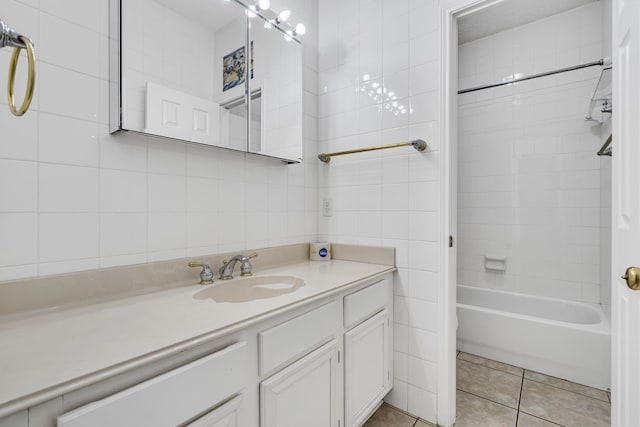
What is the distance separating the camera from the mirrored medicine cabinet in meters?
1.07

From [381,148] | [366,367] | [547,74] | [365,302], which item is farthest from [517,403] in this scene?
[547,74]

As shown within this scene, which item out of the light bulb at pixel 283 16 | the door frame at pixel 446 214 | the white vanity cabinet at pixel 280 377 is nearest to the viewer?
the white vanity cabinet at pixel 280 377

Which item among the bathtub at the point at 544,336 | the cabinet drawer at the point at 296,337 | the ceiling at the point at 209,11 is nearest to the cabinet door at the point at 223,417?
the cabinet drawer at the point at 296,337

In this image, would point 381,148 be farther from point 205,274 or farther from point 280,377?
point 280,377

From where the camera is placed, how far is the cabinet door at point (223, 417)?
72 centimetres

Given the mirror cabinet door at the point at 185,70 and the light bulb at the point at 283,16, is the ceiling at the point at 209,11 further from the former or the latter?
the light bulb at the point at 283,16

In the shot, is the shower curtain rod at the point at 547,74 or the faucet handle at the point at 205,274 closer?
the faucet handle at the point at 205,274

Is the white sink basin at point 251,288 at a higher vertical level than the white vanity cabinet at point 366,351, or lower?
higher

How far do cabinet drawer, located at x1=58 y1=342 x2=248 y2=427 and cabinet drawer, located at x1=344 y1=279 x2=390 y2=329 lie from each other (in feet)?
1.78
